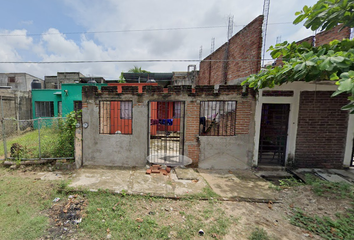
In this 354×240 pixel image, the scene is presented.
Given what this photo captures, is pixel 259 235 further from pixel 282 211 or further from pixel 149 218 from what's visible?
pixel 149 218

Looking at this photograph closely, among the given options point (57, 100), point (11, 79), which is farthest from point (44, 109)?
point (11, 79)

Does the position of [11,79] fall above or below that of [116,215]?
above

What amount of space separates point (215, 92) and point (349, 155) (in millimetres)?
4982

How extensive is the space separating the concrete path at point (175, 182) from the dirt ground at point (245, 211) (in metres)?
0.29

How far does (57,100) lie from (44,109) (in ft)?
6.80

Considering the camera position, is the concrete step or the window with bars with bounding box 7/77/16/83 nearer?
the concrete step

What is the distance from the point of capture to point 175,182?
4.25 meters

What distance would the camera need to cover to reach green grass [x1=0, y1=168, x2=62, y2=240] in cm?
255

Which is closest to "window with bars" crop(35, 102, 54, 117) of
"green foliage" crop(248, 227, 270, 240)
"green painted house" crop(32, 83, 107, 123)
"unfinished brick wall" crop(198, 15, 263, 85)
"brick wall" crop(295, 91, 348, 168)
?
"green painted house" crop(32, 83, 107, 123)

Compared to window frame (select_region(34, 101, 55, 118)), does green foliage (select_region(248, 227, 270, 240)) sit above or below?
below

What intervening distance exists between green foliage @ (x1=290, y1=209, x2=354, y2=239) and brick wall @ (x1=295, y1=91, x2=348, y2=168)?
236cm

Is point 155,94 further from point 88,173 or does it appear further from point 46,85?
point 46,85

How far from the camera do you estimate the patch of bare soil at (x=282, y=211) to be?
264 centimetres

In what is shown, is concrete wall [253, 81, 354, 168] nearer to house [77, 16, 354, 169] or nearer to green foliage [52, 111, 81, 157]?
house [77, 16, 354, 169]
